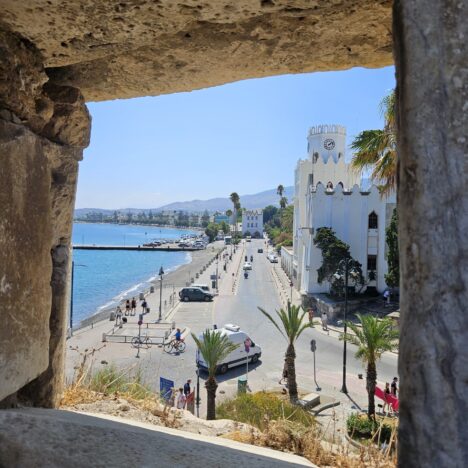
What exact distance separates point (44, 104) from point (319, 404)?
46.8 ft

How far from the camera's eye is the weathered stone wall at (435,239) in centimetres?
156

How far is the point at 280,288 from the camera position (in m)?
41.2

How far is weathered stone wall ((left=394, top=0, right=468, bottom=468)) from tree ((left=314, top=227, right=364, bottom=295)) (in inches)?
1143

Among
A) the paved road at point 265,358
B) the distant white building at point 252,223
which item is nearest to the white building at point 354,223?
the paved road at point 265,358

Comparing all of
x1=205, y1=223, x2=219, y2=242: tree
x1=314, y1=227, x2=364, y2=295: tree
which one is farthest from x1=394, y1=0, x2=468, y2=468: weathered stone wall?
x1=205, y1=223, x2=219, y2=242: tree

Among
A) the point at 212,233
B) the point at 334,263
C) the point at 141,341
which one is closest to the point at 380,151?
the point at 141,341

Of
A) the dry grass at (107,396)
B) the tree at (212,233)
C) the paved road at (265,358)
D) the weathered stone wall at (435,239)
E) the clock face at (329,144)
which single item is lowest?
the paved road at (265,358)

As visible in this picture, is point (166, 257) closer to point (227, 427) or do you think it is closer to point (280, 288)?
point (280, 288)

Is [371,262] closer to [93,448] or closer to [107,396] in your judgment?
[107,396]

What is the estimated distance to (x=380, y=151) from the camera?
1156 cm

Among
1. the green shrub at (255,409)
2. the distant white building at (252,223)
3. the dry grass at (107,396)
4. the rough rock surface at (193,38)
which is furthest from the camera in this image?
the distant white building at (252,223)

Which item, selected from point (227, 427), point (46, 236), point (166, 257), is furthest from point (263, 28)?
point (166, 257)

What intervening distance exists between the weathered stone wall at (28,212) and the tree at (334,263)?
1108 inches

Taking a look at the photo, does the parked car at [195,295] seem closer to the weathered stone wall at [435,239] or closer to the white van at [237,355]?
the white van at [237,355]
